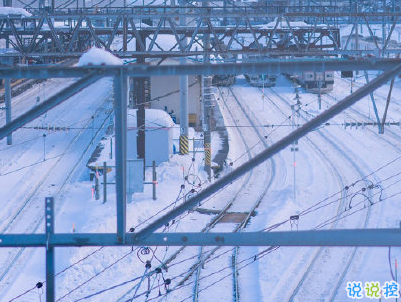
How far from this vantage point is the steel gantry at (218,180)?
3037 millimetres

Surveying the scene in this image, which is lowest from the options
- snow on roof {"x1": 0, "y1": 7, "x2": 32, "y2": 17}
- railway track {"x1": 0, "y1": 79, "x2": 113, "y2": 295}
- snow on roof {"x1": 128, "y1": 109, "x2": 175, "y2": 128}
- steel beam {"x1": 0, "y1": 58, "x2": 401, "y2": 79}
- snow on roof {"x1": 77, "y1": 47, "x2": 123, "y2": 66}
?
railway track {"x1": 0, "y1": 79, "x2": 113, "y2": 295}

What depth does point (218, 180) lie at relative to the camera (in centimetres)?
314

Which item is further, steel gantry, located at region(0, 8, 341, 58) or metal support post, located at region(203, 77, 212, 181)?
metal support post, located at region(203, 77, 212, 181)

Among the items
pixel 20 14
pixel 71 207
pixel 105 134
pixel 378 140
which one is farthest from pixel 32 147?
pixel 378 140

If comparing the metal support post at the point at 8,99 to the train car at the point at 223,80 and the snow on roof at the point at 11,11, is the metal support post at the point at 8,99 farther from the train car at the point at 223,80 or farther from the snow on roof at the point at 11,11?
the train car at the point at 223,80

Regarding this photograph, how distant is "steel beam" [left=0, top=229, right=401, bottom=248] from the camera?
10.0ft

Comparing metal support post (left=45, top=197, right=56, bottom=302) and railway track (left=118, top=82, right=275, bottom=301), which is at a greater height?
metal support post (left=45, top=197, right=56, bottom=302)

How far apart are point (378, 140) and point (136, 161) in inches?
344

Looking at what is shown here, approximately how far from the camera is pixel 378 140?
17625mm

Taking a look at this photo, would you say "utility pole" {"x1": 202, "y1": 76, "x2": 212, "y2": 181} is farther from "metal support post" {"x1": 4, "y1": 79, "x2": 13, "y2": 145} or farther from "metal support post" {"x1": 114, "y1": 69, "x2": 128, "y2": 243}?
"metal support post" {"x1": 114, "y1": 69, "x2": 128, "y2": 243}

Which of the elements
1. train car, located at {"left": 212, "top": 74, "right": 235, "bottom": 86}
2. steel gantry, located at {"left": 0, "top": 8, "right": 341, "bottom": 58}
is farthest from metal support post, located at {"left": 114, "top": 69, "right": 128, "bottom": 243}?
train car, located at {"left": 212, "top": 74, "right": 235, "bottom": 86}

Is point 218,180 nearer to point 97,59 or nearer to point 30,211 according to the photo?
point 97,59

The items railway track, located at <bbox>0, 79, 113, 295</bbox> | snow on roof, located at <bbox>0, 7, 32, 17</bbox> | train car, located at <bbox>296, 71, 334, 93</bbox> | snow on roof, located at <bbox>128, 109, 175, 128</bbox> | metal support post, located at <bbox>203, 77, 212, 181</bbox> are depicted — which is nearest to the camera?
railway track, located at <bbox>0, 79, 113, 295</bbox>

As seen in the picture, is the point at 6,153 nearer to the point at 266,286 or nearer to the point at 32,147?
the point at 32,147
